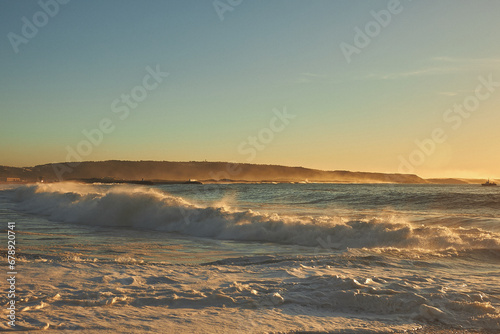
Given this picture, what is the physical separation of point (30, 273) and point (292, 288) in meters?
4.60

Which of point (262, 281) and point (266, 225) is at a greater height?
point (266, 225)

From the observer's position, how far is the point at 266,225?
15344 millimetres

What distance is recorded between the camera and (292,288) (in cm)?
698

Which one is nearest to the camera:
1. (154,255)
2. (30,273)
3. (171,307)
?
(171,307)

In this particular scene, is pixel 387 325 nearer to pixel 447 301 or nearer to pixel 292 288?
pixel 447 301

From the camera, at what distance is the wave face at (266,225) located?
1248 centimetres

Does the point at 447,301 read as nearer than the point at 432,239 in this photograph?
Yes

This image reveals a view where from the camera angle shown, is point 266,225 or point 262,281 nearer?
point 262,281

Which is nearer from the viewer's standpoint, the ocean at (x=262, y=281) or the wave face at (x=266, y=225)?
the ocean at (x=262, y=281)

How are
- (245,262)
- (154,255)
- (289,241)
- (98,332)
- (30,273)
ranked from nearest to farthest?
1. (98,332)
2. (30,273)
3. (245,262)
4. (154,255)
5. (289,241)

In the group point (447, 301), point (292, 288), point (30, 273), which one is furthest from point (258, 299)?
point (30, 273)

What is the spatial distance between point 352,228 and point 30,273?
9.78m

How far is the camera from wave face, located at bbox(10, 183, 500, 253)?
12484 mm

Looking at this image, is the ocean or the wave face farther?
the wave face
